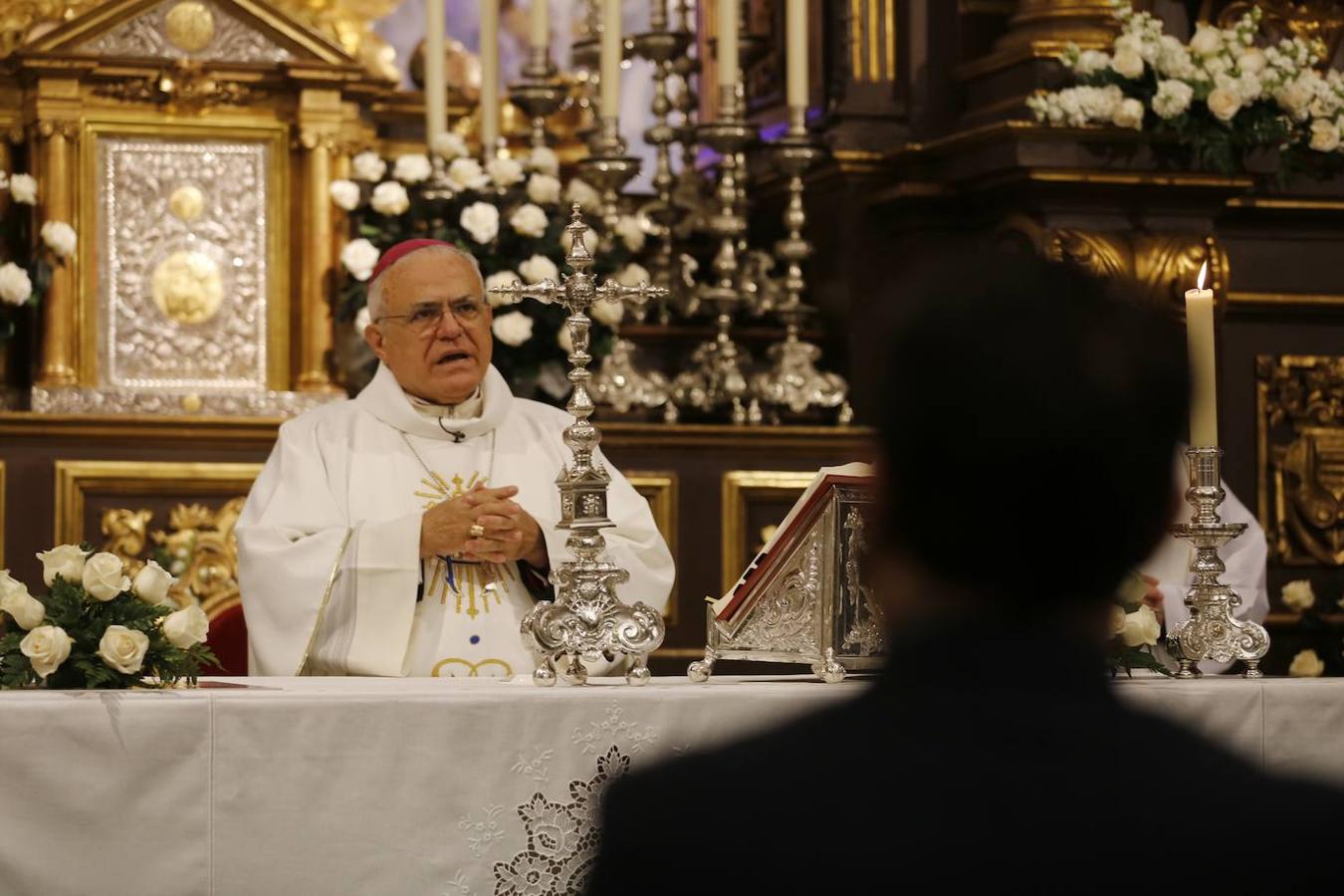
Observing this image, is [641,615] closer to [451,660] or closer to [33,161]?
[451,660]

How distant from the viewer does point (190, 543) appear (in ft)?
21.2

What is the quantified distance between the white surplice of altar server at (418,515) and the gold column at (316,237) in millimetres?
1520

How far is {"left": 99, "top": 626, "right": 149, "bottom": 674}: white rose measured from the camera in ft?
11.6

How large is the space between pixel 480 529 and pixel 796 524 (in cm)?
121

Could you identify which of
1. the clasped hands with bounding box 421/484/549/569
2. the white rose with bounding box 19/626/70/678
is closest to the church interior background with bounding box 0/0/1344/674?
the clasped hands with bounding box 421/484/549/569

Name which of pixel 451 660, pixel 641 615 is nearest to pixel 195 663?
pixel 641 615

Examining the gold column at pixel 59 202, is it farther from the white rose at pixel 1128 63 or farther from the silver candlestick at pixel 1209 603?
the silver candlestick at pixel 1209 603

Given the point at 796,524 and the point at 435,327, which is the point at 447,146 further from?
the point at 796,524

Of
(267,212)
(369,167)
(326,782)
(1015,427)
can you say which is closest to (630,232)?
(369,167)

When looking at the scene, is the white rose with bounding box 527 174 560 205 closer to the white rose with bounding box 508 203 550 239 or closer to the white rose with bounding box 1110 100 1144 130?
the white rose with bounding box 508 203 550 239

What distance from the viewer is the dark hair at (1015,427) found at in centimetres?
146

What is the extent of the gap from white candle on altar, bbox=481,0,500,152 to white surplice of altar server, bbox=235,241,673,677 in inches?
59.6

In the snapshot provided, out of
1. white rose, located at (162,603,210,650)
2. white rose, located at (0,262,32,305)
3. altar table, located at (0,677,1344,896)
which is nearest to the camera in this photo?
altar table, located at (0,677,1344,896)

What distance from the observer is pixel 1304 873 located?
1.44 m
